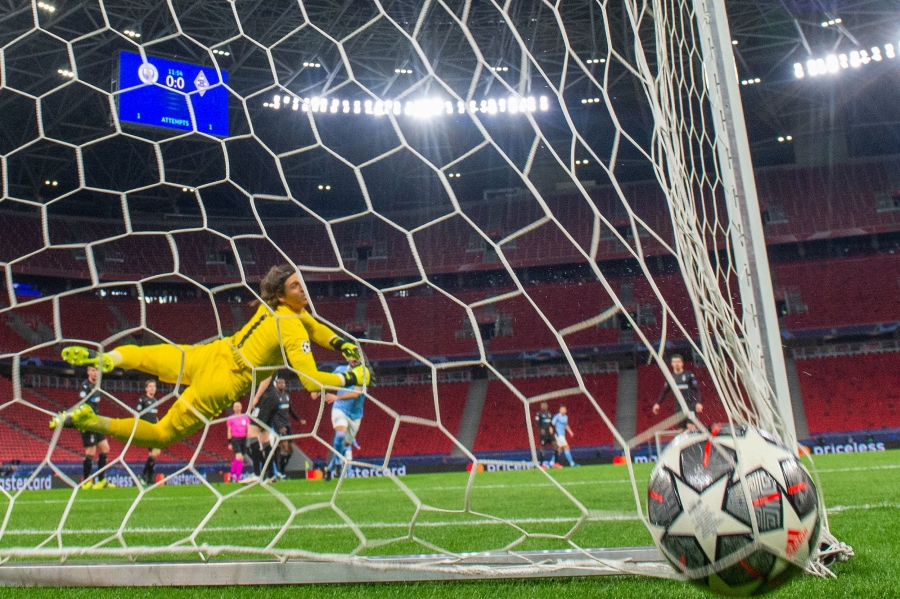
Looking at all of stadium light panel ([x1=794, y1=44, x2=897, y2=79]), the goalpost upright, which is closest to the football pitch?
the goalpost upright

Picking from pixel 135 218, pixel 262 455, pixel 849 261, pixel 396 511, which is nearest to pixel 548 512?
pixel 396 511

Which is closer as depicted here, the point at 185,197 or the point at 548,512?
the point at 185,197

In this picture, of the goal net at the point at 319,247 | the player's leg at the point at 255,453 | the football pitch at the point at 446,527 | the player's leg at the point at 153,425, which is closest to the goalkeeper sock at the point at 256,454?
the player's leg at the point at 255,453

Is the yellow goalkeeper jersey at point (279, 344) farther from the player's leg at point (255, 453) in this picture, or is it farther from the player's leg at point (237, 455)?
the player's leg at point (237, 455)

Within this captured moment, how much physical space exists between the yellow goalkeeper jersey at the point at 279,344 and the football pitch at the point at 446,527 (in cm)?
38

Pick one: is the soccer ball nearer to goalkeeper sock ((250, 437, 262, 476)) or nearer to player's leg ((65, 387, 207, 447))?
player's leg ((65, 387, 207, 447))

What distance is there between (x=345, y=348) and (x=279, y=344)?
34 centimetres

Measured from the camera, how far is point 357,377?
2.32 metres

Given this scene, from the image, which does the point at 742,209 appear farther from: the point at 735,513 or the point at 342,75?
the point at 342,75

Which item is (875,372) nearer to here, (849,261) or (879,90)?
(849,261)

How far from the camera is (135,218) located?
236 centimetres

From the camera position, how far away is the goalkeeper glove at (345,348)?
2398 mm

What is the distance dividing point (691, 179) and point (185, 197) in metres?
1.75

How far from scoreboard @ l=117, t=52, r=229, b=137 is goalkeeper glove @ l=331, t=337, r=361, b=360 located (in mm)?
772
